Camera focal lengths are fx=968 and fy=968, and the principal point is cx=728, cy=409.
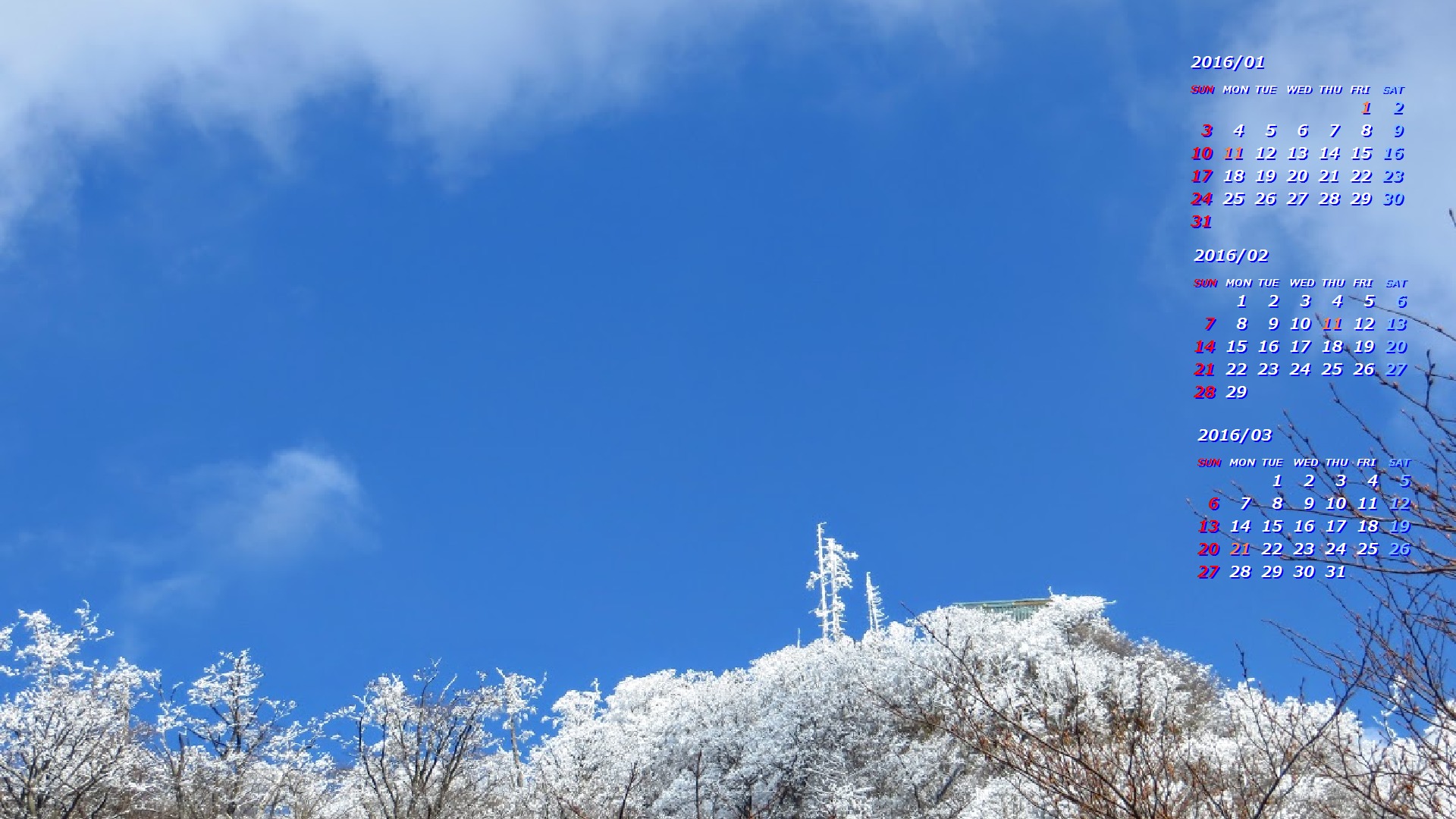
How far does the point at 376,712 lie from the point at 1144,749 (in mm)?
25272

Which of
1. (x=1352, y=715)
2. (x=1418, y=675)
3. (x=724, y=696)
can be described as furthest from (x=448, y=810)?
(x=1418, y=675)

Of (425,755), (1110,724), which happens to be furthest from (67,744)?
(1110,724)

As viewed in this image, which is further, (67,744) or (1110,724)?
(67,744)

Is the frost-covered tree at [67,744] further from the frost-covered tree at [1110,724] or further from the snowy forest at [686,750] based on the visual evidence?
the frost-covered tree at [1110,724]

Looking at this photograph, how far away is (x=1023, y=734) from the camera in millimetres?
6043

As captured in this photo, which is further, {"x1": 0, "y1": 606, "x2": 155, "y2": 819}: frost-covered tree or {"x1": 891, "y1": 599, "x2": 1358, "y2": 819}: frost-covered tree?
{"x1": 0, "y1": 606, "x2": 155, "y2": 819}: frost-covered tree

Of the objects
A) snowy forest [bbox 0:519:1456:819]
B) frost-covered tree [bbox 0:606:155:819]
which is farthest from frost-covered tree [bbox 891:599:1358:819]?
frost-covered tree [bbox 0:606:155:819]

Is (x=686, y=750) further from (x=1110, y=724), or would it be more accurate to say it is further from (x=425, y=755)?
(x=1110, y=724)

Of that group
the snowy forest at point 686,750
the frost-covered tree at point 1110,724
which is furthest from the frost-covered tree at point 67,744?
the frost-covered tree at point 1110,724

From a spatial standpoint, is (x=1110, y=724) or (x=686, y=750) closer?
(x=1110, y=724)

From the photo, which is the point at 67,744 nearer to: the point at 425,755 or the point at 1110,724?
the point at 425,755

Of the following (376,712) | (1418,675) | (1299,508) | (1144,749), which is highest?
(376,712)

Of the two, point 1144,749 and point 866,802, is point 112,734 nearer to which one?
point 866,802

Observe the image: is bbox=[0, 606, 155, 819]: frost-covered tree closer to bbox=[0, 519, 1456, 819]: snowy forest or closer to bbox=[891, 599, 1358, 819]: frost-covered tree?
bbox=[0, 519, 1456, 819]: snowy forest
